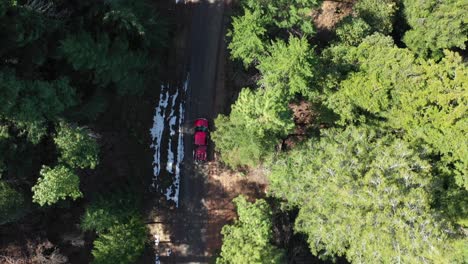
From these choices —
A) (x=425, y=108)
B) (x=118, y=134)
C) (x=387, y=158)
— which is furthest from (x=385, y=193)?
(x=118, y=134)

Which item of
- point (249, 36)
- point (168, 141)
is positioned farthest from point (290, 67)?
point (168, 141)

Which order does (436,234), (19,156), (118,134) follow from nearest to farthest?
(436,234), (19,156), (118,134)

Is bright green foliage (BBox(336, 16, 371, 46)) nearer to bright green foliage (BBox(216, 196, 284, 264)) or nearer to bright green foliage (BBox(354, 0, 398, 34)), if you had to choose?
bright green foliage (BBox(354, 0, 398, 34))

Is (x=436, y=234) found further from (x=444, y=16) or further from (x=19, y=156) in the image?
(x=19, y=156)

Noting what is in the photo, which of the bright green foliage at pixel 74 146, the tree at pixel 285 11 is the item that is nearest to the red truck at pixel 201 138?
the bright green foliage at pixel 74 146

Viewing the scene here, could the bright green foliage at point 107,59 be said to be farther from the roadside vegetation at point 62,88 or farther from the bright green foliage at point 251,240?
the bright green foliage at point 251,240

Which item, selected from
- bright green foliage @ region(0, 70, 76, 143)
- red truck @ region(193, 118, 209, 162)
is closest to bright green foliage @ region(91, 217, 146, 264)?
red truck @ region(193, 118, 209, 162)
